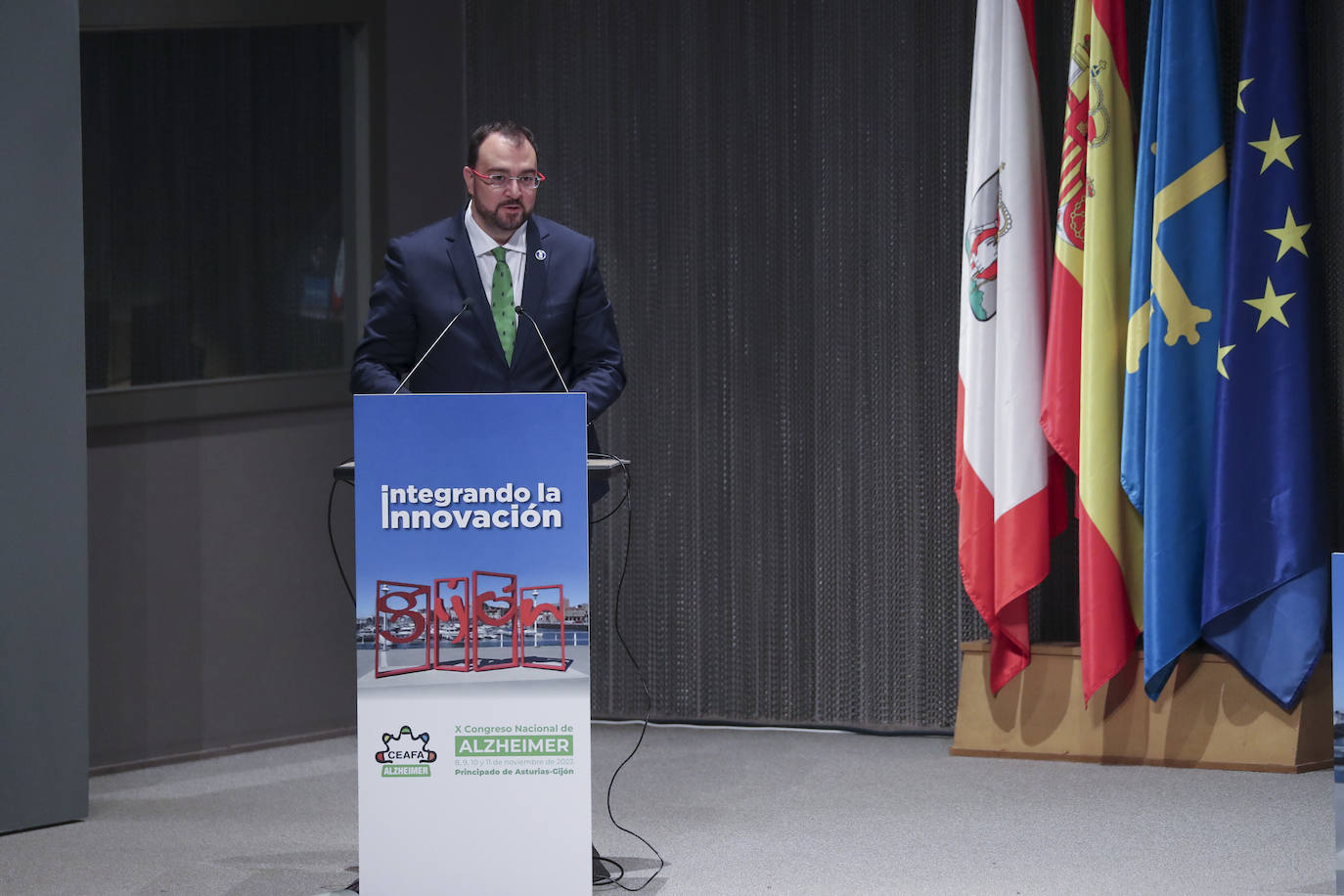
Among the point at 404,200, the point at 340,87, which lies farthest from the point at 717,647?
the point at 340,87

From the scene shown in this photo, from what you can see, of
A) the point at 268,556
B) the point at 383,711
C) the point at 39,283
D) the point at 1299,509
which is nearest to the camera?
the point at 383,711

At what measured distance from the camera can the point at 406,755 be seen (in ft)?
9.64

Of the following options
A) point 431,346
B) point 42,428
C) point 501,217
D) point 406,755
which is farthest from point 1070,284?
point 42,428

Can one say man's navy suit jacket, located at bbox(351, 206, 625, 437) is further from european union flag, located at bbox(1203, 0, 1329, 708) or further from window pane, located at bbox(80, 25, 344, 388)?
european union flag, located at bbox(1203, 0, 1329, 708)

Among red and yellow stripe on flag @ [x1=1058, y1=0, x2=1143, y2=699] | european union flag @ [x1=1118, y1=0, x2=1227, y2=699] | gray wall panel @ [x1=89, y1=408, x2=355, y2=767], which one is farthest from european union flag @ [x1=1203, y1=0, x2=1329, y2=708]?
gray wall panel @ [x1=89, y1=408, x2=355, y2=767]

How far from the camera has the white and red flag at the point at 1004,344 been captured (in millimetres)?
4434

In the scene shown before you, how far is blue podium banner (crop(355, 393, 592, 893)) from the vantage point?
115 inches

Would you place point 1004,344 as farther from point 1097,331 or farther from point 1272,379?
point 1272,379

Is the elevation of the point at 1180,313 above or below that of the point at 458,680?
above

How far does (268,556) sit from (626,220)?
151cm

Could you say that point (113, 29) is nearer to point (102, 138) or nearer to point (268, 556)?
point (102, 138)

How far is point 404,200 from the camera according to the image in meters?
5.09

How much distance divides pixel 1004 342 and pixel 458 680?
2115mm

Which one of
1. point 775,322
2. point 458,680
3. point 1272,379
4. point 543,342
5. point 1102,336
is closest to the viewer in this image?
point 458,680
